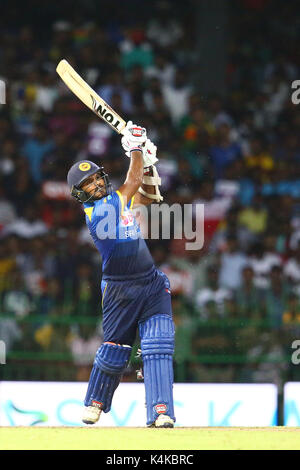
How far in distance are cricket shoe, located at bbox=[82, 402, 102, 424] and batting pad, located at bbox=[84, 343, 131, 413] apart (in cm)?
2

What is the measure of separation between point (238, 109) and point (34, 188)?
3.18m

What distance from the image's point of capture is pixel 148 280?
7.00 m

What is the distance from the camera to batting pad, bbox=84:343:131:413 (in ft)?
22.9

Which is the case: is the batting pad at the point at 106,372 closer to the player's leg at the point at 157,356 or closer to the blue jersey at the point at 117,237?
the player's leg at the point at 157,356

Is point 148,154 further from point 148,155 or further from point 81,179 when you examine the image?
point 81,179

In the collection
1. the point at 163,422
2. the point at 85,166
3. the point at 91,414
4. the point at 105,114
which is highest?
the point at 105,114

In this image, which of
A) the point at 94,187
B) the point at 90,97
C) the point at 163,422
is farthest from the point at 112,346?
the point at 90,97

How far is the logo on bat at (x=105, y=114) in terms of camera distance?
24.5 feet

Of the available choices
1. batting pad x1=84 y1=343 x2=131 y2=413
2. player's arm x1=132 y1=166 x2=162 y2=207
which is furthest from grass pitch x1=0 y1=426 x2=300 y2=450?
player's arm x1=132 y1=166 x2=162 y2=207

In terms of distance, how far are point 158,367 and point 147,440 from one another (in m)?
1.04

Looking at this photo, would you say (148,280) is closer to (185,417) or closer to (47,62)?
(185,417)

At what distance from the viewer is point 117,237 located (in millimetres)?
6883

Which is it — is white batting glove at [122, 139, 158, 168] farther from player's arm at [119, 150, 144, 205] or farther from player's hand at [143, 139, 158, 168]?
player's arm at [119, 150, 144, 205]

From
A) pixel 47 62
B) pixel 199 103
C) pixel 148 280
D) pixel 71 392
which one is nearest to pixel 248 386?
pixel 71 392
